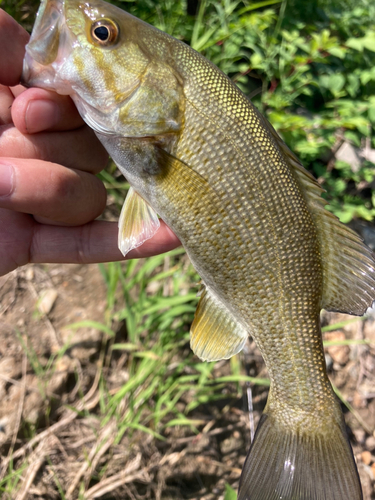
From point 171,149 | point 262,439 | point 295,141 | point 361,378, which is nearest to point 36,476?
point 262,439

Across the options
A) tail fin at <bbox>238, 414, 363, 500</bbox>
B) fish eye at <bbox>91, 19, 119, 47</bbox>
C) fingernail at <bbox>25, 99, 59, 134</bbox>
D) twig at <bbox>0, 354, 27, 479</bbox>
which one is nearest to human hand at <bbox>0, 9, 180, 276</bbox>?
fingernail at <bbox>25, 99, 59, 134</bbox>

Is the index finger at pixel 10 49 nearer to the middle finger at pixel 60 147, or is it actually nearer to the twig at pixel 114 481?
the middle finger at pixel 60 147

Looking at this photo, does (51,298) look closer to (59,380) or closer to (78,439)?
(59,380)

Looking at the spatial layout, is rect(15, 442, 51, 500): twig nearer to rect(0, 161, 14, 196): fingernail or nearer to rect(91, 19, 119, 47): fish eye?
rect(0, 161, 14, 196): fingernail

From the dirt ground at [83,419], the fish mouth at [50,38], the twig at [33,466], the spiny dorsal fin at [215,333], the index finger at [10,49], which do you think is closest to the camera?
the fish mouth at [50,38]

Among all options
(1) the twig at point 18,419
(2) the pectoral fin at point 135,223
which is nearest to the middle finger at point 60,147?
(2) the pectoral fin at point 135,223

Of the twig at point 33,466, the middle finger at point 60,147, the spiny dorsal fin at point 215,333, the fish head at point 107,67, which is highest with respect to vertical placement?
the fish head at point 107,67
